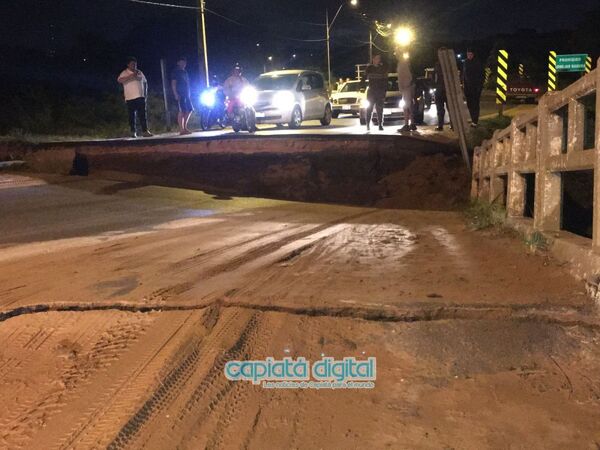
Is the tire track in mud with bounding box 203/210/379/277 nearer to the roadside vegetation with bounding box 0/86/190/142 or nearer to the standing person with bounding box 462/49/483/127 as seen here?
the standing person with bounding box 462/49/483/127

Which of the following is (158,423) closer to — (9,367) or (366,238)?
(9,367)

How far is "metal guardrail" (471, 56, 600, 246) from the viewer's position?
15.3 feet

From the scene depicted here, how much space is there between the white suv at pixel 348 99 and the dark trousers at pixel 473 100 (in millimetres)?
12575

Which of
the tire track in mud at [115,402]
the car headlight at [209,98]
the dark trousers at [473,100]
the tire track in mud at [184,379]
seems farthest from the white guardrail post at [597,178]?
the car headlight at [209,98]

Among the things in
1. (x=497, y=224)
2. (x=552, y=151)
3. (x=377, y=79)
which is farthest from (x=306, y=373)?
(x=377, y=79)

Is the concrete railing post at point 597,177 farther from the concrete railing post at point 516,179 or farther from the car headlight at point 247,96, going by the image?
the car headlight at point 247,96

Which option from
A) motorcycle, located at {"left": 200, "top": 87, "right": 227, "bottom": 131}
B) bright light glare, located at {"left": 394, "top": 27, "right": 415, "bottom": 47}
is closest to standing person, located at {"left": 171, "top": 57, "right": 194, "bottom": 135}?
motorcycle, located at {"left": 200, "top": 87, "right": 227, "bottom": 131}

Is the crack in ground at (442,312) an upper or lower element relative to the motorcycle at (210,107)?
lower

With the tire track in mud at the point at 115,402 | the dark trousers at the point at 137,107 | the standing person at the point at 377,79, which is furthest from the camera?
the dark trousers at the point at 137,107

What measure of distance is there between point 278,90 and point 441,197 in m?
8.69

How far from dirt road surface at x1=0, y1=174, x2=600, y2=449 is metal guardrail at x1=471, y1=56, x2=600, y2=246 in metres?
0.53

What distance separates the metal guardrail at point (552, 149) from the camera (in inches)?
184

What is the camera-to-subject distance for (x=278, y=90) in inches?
746

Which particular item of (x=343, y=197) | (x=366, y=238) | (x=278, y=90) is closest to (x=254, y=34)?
(x=278, y=90)
